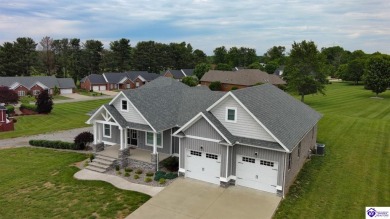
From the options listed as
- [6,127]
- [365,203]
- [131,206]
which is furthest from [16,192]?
[6,127]

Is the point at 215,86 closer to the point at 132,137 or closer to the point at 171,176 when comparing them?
the point at 132,137

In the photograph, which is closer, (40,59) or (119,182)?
(119,182)

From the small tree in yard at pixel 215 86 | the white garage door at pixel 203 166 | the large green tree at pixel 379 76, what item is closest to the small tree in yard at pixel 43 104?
the white garage door at pixel 203 166

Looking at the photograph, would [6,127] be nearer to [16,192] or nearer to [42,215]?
[16,192]

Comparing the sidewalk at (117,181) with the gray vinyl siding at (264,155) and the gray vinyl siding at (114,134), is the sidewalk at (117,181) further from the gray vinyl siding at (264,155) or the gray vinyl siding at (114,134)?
the gray vinyl siding at (264,155)

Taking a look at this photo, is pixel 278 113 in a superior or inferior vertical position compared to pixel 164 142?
superior

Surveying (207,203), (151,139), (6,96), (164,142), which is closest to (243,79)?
(6,96)
